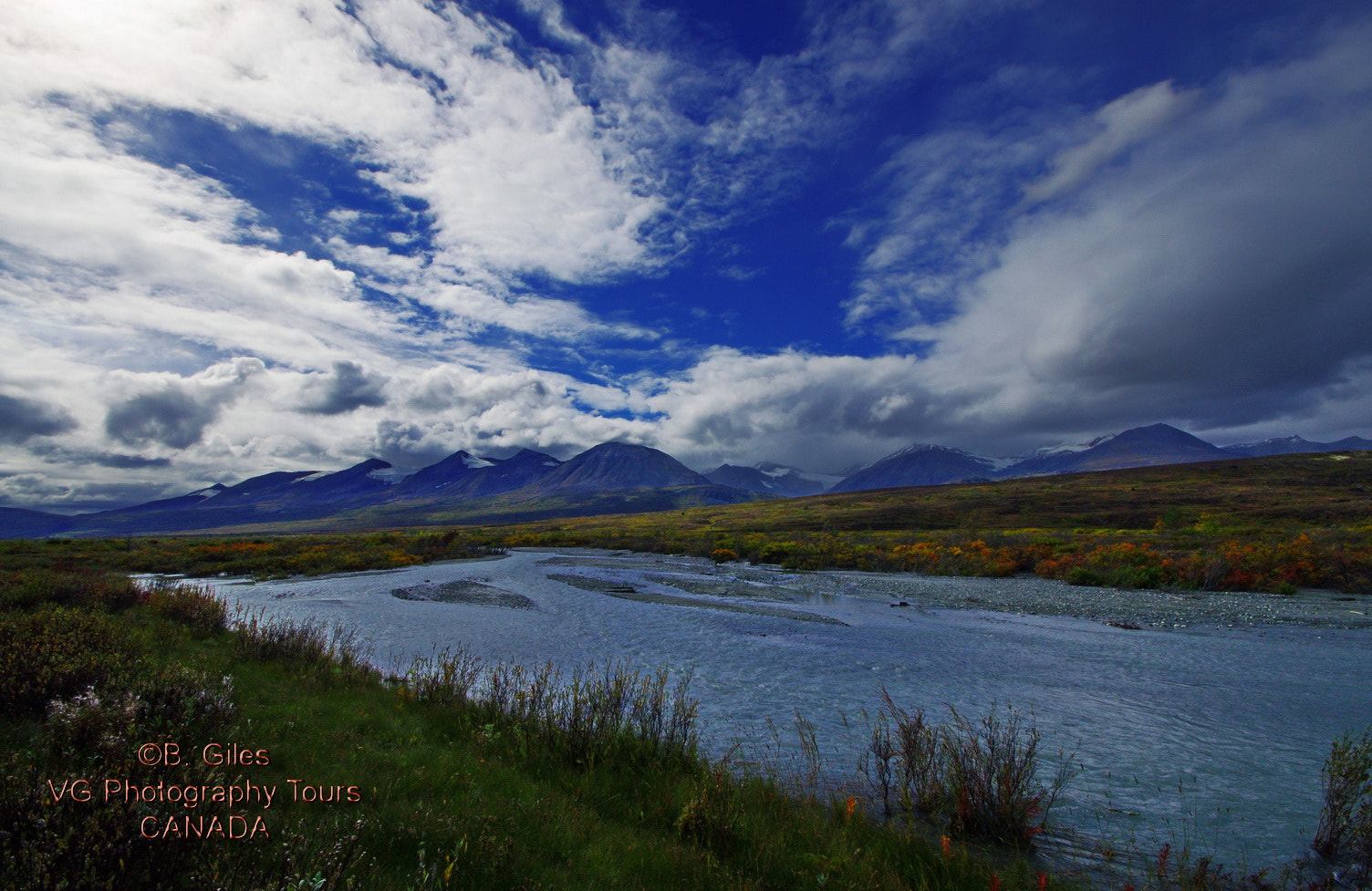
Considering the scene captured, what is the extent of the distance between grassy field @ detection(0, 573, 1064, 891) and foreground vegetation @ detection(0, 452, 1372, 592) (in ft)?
125

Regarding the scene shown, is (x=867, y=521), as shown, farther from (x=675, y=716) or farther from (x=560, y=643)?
(x=675, y=716)

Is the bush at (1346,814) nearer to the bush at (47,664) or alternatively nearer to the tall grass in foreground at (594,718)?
the tall grass in foreground at (594,718)

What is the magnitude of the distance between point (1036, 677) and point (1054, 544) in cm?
3766

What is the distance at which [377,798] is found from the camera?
659cm

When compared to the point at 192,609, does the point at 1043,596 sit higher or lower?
lower

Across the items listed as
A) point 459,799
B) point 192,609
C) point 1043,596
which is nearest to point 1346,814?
point 459,799

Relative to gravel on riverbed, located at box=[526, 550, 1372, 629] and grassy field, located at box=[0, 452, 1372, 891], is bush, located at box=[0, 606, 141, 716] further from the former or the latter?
gravel on riverbed, located at box=[526, 550, 1372, 629]

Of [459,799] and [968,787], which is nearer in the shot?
[459,799]

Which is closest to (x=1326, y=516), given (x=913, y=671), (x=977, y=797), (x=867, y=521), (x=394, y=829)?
(x=867, y=521)

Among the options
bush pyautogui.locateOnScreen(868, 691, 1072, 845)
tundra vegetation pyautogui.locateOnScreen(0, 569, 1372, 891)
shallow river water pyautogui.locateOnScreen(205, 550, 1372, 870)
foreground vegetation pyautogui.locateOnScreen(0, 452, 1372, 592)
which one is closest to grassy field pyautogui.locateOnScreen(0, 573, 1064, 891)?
tundra vegetation pyautogui.locateOnScreen(0, 569, 1372, 891)

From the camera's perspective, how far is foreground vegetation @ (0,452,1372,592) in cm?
3516

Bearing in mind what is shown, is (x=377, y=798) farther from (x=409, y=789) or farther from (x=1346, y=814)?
(x=1346, y=814)

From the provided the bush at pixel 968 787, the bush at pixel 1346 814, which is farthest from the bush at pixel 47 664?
the bush at pixel 1346 814

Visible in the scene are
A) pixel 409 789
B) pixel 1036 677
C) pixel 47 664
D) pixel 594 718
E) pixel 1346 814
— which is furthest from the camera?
pixel 1036 677
